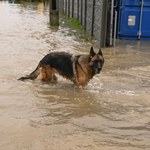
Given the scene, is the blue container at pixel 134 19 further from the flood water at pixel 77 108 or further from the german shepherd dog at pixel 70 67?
the german shepherd dog at pixel 70 67

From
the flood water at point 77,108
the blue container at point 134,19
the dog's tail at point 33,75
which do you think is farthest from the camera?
the blue container at point 134,19

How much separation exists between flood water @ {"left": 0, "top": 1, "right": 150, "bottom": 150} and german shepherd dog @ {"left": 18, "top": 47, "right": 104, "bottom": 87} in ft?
0.64

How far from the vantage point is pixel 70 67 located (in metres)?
8.30

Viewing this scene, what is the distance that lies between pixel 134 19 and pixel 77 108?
8094 millimetres

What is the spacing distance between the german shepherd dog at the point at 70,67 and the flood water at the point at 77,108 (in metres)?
0.19

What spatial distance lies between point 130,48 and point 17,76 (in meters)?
5.40

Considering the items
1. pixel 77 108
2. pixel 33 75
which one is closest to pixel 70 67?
pixel 33 75

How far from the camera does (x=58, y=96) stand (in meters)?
7.89

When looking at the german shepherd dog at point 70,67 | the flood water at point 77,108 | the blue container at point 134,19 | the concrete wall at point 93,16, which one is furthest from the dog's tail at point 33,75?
the blue container at point 134,19

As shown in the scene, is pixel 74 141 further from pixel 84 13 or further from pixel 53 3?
pixel 53 3

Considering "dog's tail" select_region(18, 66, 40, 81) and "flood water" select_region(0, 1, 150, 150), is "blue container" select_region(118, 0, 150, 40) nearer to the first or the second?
"flood water" select_region(0, 1, 150, 150)

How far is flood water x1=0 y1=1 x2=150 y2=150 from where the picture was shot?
5684mm

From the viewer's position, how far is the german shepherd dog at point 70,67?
8111 mm

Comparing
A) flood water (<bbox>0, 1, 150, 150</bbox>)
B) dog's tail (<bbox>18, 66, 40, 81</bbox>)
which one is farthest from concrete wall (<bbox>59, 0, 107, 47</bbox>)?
dog's tail (<bbox>18, 66, 40, 81</bbox>)
